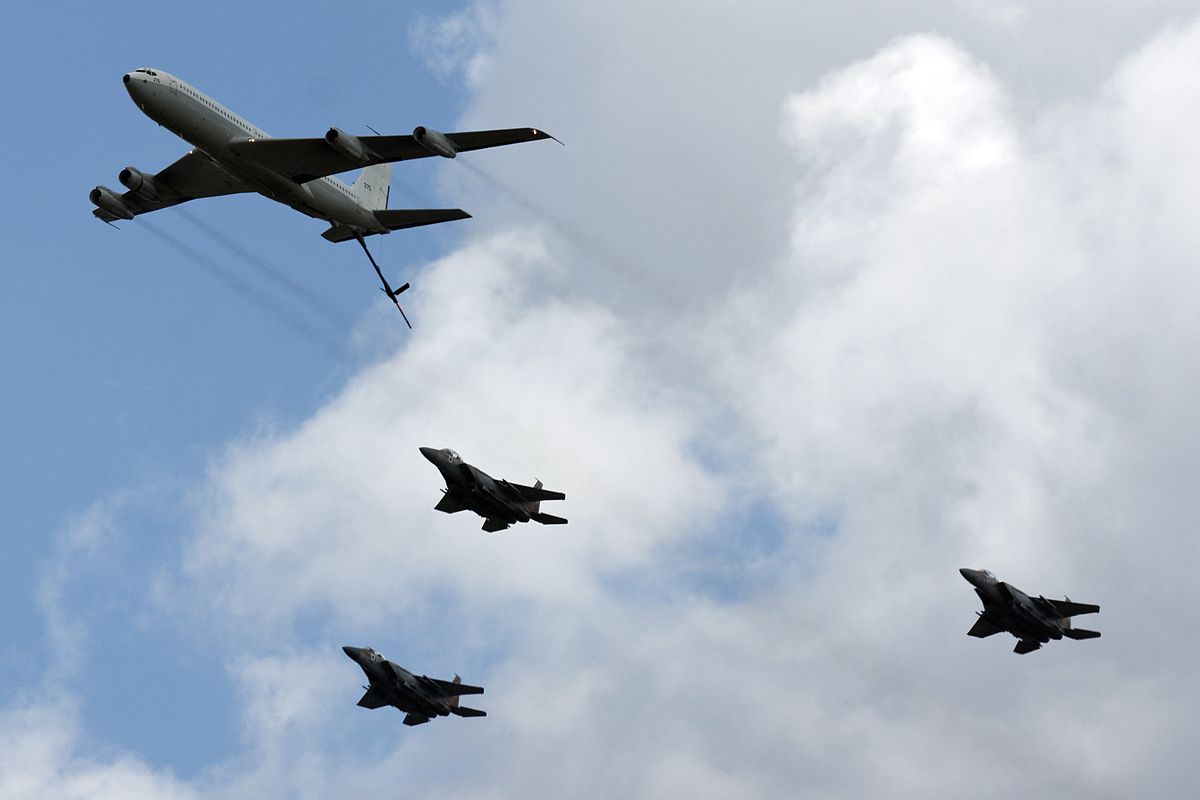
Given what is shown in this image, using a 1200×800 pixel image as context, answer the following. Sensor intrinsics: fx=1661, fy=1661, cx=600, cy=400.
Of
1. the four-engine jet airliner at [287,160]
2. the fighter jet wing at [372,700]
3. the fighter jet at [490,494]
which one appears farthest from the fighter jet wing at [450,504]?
the fighter jet wing at [372,700]

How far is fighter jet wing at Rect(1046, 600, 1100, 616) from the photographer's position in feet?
329

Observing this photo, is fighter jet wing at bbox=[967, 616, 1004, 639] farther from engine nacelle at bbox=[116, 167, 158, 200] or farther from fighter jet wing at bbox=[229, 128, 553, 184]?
engine nacelle at bbox=[116, 167, 158, 200]

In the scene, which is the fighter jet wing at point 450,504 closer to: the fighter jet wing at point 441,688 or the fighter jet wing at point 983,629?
the fighter jet wing at point 441,688

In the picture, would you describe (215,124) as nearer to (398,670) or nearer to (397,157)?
(397,157)

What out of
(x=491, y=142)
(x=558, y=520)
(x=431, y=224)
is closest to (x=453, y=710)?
(x=558, y=520)

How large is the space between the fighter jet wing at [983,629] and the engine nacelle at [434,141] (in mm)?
44797

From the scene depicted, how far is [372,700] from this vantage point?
11300 cm

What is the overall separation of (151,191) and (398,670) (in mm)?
35111

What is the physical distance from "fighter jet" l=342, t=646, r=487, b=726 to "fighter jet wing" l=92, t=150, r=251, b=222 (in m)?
31.6

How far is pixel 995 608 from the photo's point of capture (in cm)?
10219

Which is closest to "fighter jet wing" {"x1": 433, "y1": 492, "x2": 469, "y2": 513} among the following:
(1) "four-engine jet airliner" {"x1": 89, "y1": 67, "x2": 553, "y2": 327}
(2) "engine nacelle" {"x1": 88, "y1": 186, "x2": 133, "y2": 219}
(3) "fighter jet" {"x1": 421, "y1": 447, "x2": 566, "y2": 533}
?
(3) "fighter jet" {"x1": 421, "y1": 447, "x2": 566, "y2": 533}

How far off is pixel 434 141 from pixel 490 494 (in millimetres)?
21204

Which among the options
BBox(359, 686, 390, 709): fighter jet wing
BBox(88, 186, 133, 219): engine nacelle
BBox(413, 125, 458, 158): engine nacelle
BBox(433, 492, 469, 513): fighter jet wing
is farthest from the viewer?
BBox(359, 686, 390, 709): fighter jet wing

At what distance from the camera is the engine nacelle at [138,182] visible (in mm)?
104188
